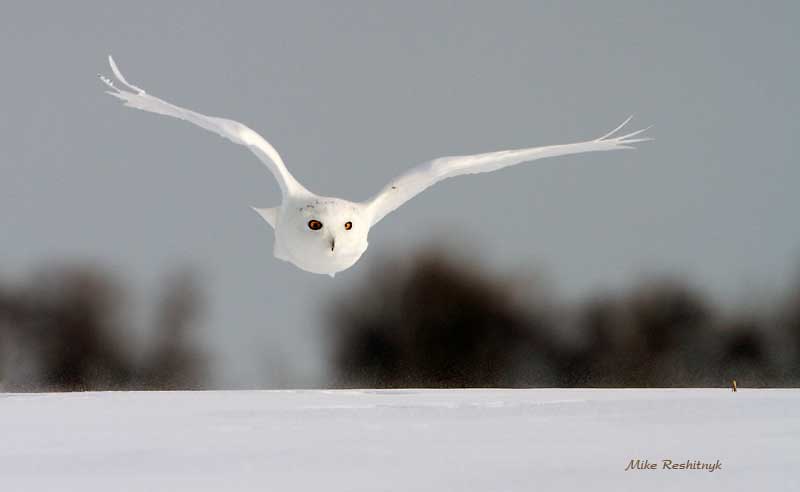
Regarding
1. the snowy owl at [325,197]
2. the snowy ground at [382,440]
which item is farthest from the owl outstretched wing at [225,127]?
the snowy ground at [382,440]

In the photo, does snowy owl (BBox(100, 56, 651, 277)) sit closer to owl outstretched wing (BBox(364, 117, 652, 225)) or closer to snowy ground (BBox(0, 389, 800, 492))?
owl outstretched wing (BBox(364, 117, 652, 225))

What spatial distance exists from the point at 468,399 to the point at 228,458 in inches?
129

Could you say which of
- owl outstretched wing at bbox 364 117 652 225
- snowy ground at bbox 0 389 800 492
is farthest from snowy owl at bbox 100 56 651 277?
snowy ground at bbox 0 389 800 492

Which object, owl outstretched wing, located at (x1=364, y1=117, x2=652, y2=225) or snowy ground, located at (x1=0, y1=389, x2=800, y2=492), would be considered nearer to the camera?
snowy ground, located at (x1=0, y1=389, x2=800, y2=492)

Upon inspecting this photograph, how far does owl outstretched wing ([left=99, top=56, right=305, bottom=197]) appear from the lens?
21.4 ft

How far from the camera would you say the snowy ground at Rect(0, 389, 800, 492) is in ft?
→ 15.2

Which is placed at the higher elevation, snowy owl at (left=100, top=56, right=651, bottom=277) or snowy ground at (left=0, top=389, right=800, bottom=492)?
snowy owl at (left=100, top=56, right=651, bottom=277)

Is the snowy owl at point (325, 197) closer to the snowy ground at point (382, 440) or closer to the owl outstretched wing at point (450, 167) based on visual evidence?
the owl outstretched wing at point (450, 167)

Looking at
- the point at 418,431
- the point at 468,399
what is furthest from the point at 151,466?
the point at 468,399

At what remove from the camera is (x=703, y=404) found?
7.45m

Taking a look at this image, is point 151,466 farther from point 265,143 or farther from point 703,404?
point 703,404

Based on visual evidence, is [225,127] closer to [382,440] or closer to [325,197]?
[325,197]

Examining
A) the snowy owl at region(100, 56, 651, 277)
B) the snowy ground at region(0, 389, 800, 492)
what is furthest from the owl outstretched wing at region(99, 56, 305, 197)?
the snowy ground at region(0, 389, 800, 492)

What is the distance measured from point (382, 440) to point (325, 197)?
179cm
